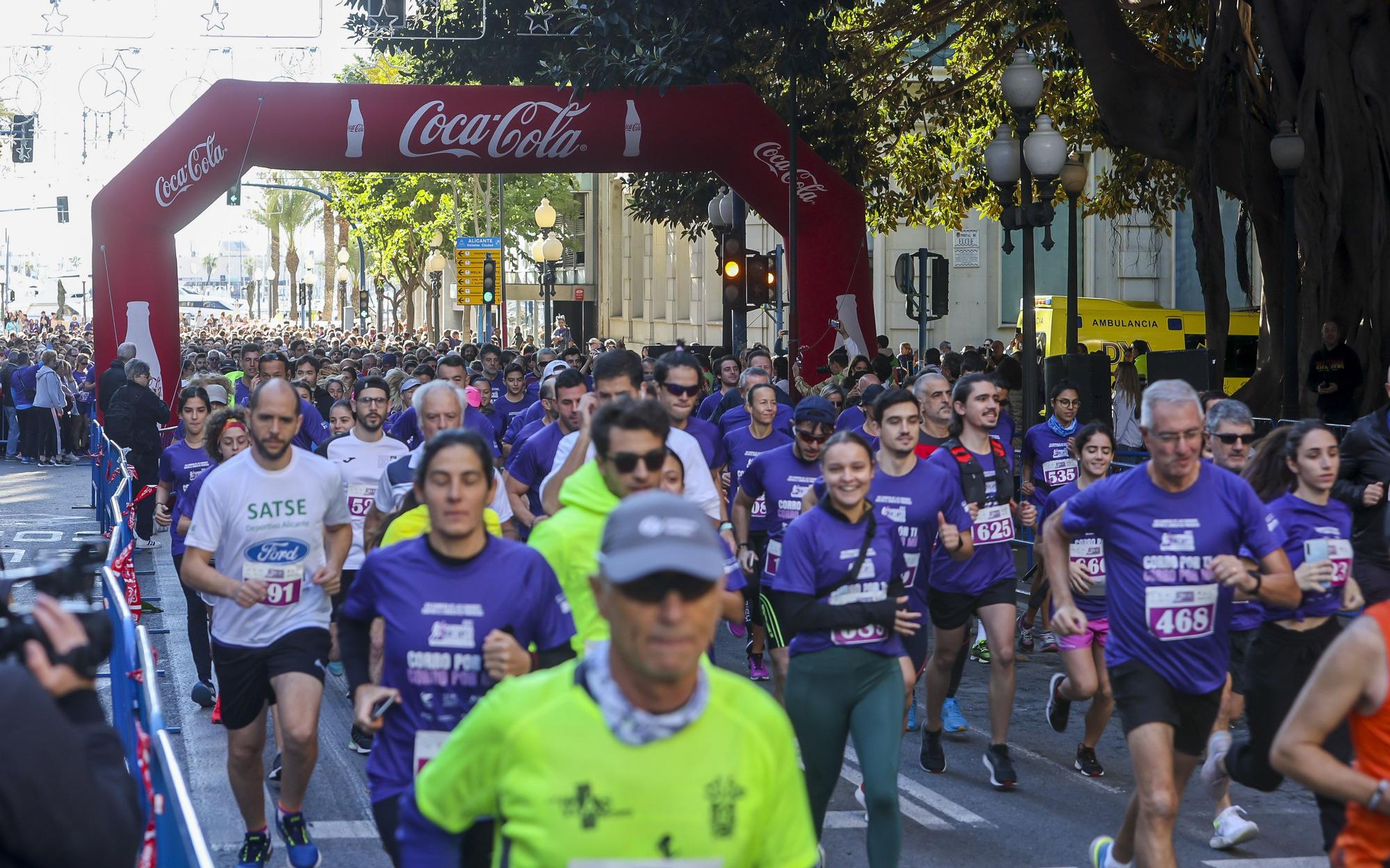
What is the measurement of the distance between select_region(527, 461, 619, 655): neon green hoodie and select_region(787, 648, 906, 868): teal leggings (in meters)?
1.16

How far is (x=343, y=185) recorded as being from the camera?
171 feet

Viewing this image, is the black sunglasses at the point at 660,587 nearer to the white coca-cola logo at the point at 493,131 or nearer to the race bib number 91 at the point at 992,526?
the race bib number 91 at the point at 992,526

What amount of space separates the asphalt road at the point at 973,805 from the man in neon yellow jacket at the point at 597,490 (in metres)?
2.32

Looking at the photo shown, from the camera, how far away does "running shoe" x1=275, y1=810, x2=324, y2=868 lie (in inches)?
261

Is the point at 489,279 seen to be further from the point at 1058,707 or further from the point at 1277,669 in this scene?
the point at 1277,669

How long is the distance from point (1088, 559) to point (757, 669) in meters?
2.45

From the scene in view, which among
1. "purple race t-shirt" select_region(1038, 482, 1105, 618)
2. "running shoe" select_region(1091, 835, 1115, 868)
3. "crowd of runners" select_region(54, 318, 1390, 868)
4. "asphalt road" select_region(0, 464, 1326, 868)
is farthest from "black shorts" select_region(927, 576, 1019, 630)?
"running shoe" select_region(1091, 835, 1115, 868)

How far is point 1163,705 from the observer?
596cm

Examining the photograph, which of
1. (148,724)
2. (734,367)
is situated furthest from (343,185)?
(148,724)

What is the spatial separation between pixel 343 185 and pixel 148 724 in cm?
4887

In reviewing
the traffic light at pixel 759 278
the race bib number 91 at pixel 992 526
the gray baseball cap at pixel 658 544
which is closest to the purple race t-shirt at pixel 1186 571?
the race bib number 91 at pixel 992 526

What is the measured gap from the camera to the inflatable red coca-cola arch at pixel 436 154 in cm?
1877

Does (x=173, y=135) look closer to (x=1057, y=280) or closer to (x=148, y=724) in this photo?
(x=148, y=724)

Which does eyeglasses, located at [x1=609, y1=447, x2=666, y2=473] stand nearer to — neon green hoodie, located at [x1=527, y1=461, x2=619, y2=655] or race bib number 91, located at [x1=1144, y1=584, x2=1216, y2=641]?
neon green hoodie, located at [x1=527, y1=461, x2=619, y2=655]
